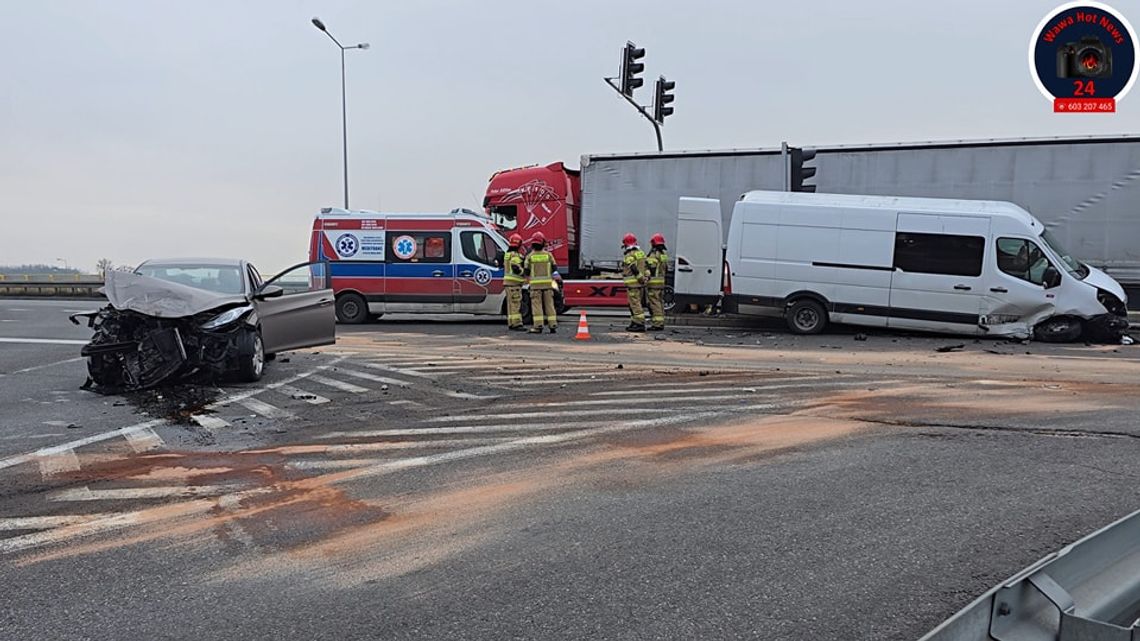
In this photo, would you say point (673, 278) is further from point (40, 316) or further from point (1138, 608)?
point (40, 316)

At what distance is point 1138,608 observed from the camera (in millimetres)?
2715

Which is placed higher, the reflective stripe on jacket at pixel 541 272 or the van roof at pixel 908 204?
the van roof at pixel 908 204

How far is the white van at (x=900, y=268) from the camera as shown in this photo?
13445 mm

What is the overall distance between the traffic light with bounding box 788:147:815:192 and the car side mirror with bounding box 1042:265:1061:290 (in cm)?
517

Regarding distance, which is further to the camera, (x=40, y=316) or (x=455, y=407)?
(x=40, y=316)

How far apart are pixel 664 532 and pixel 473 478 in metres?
1.54

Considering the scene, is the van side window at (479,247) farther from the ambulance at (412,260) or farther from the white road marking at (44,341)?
the white road marking at (44,341)

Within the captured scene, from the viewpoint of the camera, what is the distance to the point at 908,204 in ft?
46.7

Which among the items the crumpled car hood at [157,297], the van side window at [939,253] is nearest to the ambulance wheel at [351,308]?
the crumpled car hood at [157,297]

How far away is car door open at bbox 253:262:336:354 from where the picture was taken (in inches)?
390

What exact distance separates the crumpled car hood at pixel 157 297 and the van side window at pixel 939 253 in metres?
10.7

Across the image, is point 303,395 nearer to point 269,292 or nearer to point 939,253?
point 269,292

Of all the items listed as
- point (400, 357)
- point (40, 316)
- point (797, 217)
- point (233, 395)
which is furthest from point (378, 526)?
point (40, 316)

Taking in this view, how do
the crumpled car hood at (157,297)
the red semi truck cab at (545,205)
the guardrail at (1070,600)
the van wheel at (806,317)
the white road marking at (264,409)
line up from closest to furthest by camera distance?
the guardrail at (1070,600) < the white road marking at (264,409) < the crumpled car hood at (157,297) < the van wheel at (806,317) < the red semi truck cab at (545,205)
